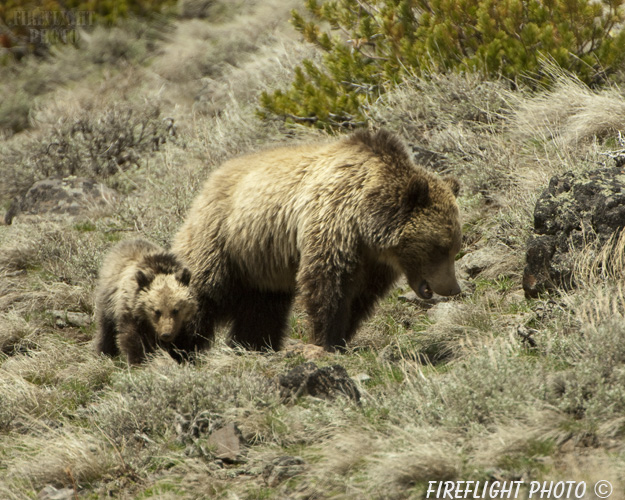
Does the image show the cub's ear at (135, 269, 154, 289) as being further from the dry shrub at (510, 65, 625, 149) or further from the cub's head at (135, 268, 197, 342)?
the dry shrub at (510, 65, 625, 149)

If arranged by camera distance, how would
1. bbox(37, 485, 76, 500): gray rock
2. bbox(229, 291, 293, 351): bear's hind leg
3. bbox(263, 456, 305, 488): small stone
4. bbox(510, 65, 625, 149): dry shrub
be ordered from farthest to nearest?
bbox(510, 65, 625, 149): dry shrub
bbox(229, 291, 293, 351): bear's hind leg
bbox(37, 485, 76, 500): gray rock
bbox(263, 456, 305, 488): small stone

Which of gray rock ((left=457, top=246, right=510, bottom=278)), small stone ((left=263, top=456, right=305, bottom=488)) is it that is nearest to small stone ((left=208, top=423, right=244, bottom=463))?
small stone ((left=263, top=456, right=305, bottom=488))

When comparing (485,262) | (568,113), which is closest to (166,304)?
(485,262)

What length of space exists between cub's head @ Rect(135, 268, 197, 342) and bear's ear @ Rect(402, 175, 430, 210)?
204 cm

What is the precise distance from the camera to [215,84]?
1689 centimetres

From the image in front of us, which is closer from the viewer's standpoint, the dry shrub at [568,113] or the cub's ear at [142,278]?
the cub's ear at [142,278]

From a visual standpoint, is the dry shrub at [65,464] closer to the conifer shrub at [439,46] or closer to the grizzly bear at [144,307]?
the grizzly bear at [144,307]

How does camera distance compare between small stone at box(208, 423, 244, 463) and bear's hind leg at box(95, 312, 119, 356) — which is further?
bear's hind leg at box(95, 312, 119, 356)

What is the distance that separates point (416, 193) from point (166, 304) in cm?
228

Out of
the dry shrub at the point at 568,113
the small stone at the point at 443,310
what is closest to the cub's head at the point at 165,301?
the small stone at the point at 443,310

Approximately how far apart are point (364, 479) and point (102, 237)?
22.4 feet

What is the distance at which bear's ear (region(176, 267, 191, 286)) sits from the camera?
6530 mm

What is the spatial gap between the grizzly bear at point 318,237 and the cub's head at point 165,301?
15 cm

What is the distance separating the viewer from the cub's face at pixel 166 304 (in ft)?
20.7
